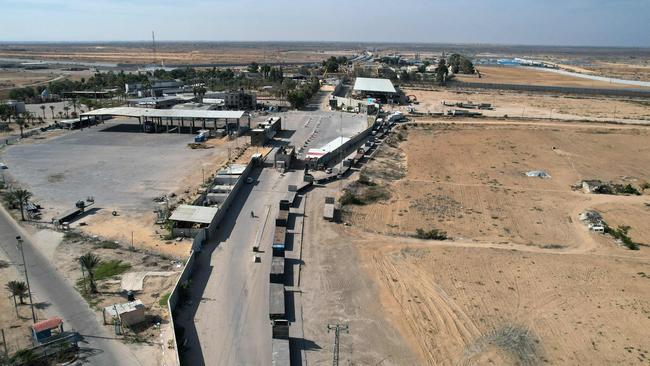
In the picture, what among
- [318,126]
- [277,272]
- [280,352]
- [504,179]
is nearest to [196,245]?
[277,272]

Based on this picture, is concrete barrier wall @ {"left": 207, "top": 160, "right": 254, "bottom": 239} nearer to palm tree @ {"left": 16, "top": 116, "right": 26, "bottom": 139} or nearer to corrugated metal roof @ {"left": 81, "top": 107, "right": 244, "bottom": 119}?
corrugated metal roof @ {"left": 81, "top": 107, "right": 244, "bottom": 119}

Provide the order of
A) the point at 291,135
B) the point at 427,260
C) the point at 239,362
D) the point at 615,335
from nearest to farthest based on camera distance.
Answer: the point at 239,362 → the point at 615,335 → the point at 427,260 → the point at 291,135

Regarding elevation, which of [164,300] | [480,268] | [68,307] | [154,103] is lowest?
[480,268]

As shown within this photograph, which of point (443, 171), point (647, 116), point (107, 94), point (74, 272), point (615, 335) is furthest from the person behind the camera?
point (107, 94)

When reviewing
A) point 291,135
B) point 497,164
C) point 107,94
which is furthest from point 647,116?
point 107,94

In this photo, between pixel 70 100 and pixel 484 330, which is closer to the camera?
pixel 484 330

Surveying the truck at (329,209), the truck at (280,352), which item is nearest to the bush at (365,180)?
the truck at (329,209)

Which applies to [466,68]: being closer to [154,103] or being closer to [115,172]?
[154,103]

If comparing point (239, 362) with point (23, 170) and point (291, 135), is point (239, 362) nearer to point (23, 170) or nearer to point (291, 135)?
point (23, 170)
